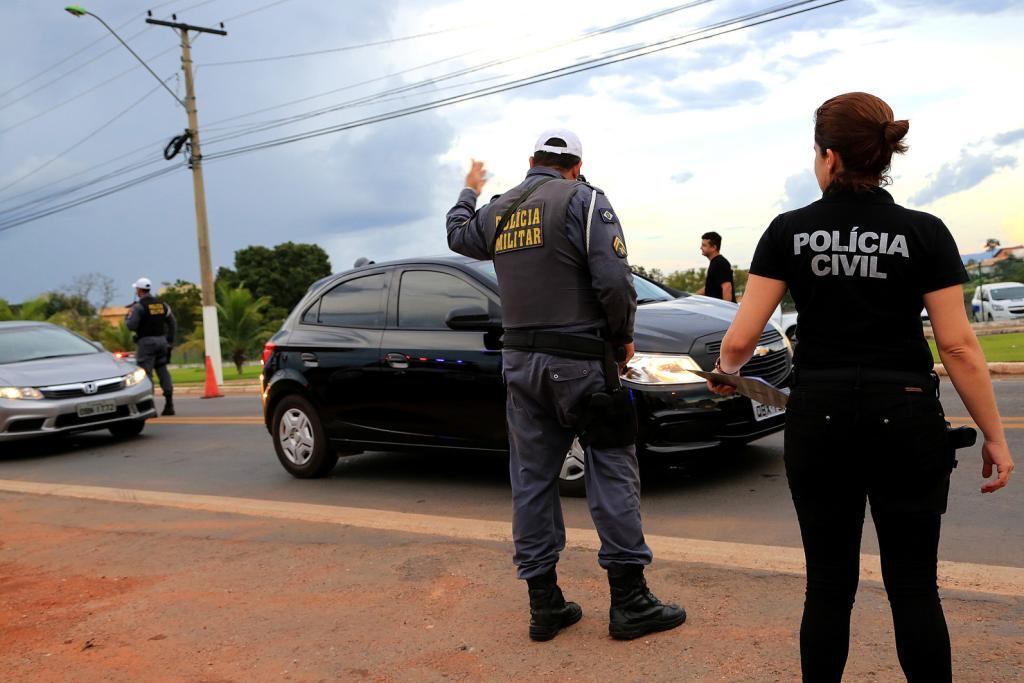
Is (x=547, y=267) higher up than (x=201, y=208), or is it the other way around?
(x=201, y=208)

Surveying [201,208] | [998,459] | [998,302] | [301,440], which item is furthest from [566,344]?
[998,302]

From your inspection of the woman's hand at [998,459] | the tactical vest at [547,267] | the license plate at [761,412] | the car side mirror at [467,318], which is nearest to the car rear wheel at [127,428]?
the car side mirror at [467,318]

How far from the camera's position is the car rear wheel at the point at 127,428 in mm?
10707

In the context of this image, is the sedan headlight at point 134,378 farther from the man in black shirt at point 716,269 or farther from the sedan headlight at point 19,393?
the man in black shirt at point 716,269

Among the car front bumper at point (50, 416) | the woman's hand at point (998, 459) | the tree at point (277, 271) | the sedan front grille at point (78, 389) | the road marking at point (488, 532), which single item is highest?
the tree at point (277, 271)

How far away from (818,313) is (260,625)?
2.74 metres

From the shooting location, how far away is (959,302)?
7.59 feet

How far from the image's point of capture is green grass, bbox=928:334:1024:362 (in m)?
12.2

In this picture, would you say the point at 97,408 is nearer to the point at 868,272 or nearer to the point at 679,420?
the point at 679,420

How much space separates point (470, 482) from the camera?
6.78 meters

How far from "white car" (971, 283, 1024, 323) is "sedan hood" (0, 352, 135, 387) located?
829 inches

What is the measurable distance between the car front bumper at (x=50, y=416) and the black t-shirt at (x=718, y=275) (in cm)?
676

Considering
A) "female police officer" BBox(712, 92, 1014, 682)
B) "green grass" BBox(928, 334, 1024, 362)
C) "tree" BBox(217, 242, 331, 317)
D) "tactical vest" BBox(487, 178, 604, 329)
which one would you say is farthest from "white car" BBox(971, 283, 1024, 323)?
"tree" BBox(217, 242, 331, 317)

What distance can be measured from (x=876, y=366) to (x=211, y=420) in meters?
11.0
